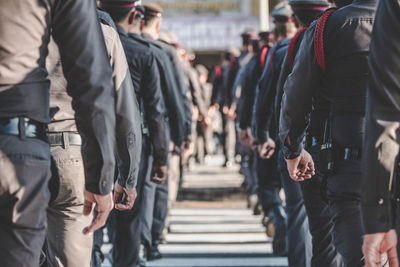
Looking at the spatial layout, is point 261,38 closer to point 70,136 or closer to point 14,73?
point 70,136

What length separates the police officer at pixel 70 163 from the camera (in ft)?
12.7

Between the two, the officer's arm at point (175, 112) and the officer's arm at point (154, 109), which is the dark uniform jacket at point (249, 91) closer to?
the officer's arm at point (175, 112)

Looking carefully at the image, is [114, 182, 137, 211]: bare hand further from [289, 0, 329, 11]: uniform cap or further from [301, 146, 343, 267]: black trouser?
[289, 0, 329, 11]: uniform cap

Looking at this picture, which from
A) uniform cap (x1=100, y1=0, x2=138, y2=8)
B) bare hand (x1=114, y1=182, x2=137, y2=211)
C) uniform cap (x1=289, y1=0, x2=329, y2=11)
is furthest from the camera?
uniform cap (x1=289, y1=0, x2=329, y2=11)

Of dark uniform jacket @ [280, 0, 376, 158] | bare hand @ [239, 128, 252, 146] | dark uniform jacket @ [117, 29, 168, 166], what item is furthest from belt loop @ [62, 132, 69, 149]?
bare hand @ [239, 128, 252, 146]

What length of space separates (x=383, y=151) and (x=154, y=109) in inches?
129

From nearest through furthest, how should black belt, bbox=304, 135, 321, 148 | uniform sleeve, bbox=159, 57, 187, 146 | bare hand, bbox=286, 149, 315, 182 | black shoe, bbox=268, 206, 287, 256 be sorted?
bare hand, bbox=286, 149, 315, 182
black belt, bbox=304, 135, 321, 148
uniform sleeve, bbox=159, 57, 187, 146
black shoe, bbox=268, 206, 287, 256

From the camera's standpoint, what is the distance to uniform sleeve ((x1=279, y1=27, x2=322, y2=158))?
4.21 meters

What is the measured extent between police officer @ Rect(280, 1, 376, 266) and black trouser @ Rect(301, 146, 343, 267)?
1.77 ft

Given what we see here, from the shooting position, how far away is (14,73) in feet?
9.41

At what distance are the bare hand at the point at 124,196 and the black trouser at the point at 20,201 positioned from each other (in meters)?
1.29

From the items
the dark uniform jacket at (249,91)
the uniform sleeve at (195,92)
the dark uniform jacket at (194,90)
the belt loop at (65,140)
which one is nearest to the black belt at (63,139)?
the belt loop at (65,140)

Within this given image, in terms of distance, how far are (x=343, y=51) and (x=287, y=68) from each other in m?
1.25

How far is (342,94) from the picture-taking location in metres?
3.96
